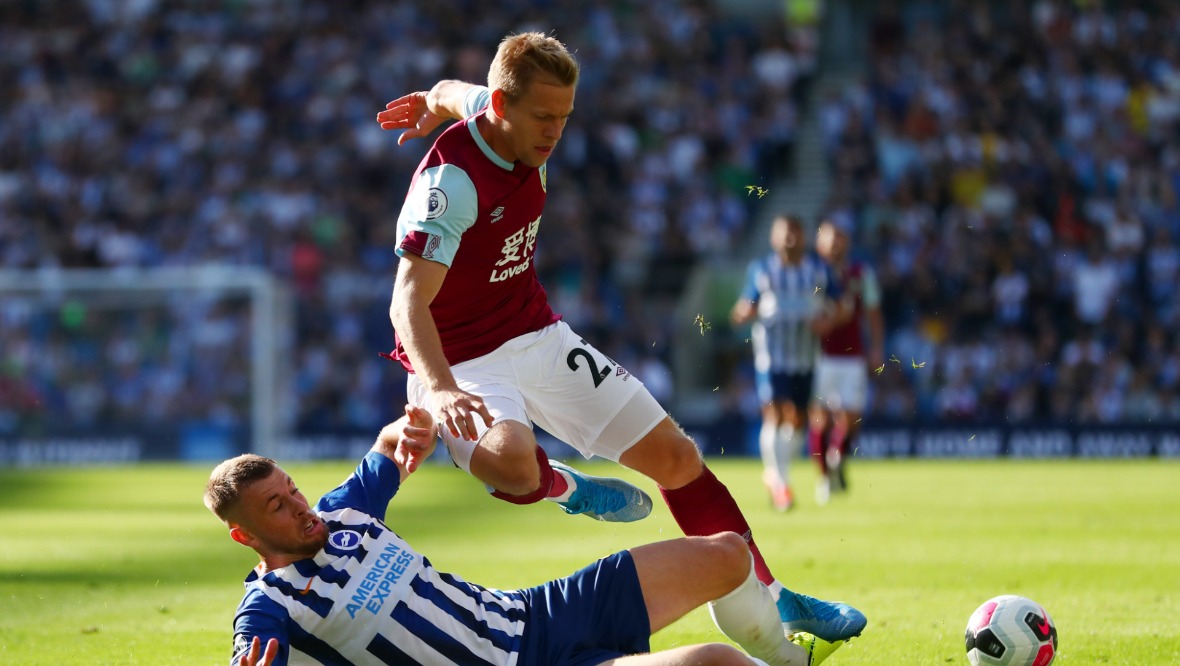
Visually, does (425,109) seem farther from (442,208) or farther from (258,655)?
(258,655)

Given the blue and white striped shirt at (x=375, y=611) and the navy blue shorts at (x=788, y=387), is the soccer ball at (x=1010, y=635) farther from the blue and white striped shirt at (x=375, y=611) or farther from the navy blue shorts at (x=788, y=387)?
the navy blue shorts at (x=788, y=387)

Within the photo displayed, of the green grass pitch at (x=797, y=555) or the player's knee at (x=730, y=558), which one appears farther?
the green grass pitch at (x=797, y=555)

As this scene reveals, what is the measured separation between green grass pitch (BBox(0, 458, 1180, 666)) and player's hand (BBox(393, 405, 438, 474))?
1.42 metres

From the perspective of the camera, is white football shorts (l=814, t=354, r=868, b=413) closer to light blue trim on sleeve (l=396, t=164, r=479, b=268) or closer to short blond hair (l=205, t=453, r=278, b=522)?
light blue trim on sleeve (l=396, t=164, r=479, b=268)

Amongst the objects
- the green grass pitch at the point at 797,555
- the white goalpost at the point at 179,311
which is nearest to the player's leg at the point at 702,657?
the green grass pitch at the point at 797,555

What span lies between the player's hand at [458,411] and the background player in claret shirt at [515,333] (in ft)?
0.40

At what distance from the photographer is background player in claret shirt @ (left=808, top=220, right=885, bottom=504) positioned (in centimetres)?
1284

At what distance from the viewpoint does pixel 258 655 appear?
13.0 feet

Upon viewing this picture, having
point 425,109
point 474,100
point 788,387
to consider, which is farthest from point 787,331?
point 474,100

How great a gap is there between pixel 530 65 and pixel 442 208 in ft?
1.97

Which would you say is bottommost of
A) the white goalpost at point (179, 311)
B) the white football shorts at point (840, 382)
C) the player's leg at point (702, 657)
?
the white goalpost at point (179, 311)

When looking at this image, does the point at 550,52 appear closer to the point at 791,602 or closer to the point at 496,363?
the point at 496,363

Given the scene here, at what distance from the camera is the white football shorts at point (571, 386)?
18.7ft

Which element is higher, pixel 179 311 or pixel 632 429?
pixel 632 429
